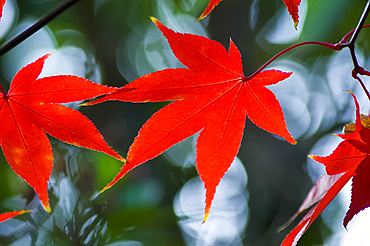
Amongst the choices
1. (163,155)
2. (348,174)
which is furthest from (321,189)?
(163,155)

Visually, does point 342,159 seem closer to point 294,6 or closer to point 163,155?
point 294,6

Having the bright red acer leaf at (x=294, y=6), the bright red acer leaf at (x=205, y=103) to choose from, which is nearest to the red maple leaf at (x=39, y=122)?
the bright red acer leaf at (x=205, y=103)

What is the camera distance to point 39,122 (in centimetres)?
47

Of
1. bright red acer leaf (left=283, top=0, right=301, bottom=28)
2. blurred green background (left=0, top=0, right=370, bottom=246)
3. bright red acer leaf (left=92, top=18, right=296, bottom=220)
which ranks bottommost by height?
blurred green background (left=0, top=0, right=370, bottom=246)

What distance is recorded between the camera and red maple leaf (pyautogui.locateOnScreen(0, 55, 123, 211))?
44 cm

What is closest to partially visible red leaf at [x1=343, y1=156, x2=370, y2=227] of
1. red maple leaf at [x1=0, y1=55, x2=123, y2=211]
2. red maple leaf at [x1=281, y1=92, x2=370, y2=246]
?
red maple leaf at [x1=281, y1=92, x2=370, y2=246]

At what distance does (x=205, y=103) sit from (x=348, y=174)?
19cm

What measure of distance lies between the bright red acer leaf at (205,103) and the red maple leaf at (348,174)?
56mm

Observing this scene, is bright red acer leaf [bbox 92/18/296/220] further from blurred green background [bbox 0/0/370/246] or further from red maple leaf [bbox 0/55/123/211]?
blurred green background [bbox 0/0/370/246]

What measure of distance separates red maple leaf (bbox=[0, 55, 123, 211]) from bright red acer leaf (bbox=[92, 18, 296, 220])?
56 mm

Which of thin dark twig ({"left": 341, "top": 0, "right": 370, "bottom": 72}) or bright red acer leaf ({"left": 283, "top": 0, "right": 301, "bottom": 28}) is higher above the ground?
bright red acer leaf ({"left": 283, "top": 0, "right": 301, "bottom": 28})

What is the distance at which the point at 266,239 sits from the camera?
188cm

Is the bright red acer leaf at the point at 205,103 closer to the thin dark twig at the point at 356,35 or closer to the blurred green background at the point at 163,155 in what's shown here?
the thin dark twig at the point at 356,35

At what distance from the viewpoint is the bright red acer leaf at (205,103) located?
1.46 ft
